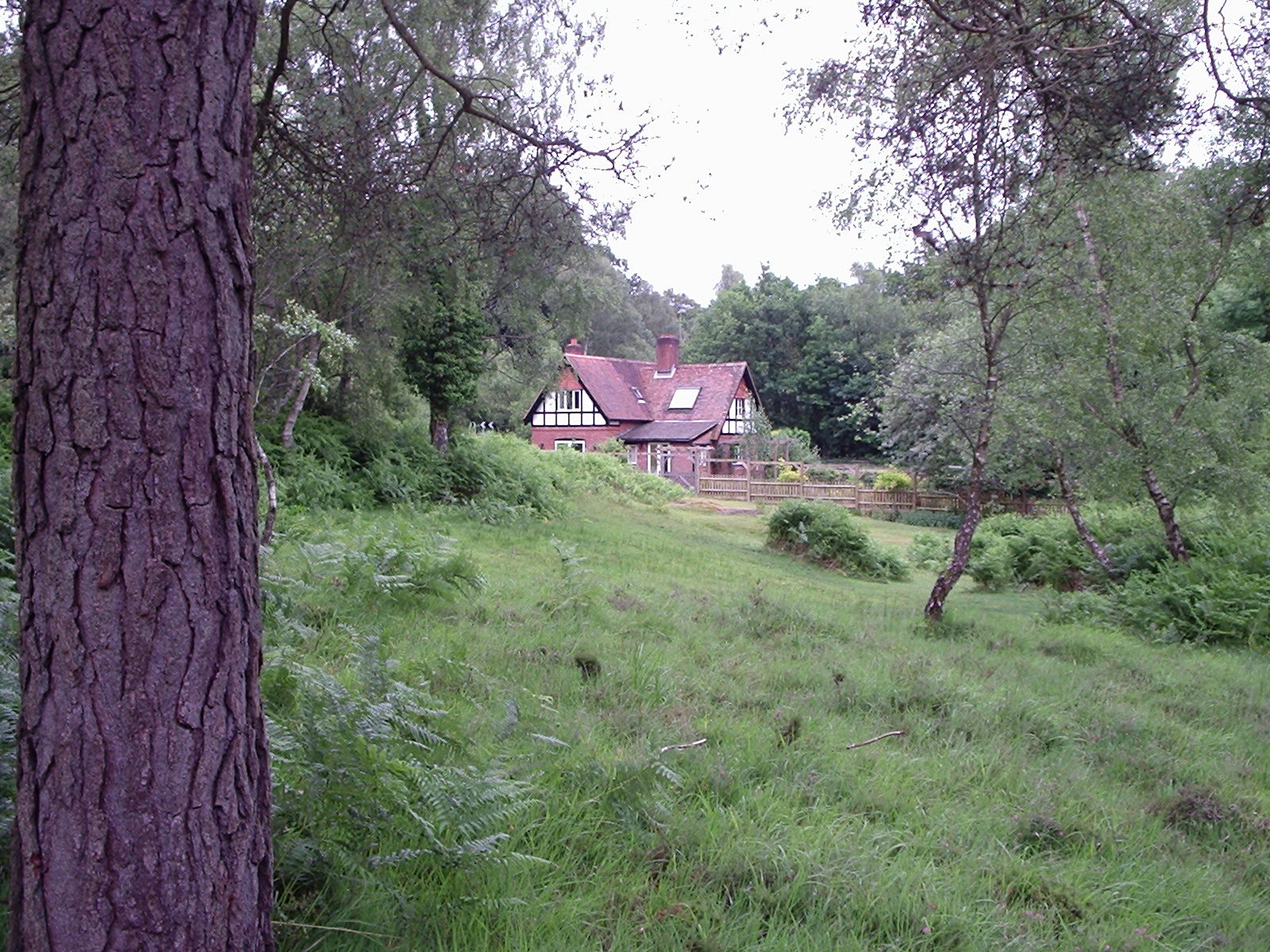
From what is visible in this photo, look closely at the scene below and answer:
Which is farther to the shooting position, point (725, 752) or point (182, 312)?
point (725, 752)

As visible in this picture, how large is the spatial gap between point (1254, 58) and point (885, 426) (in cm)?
3093

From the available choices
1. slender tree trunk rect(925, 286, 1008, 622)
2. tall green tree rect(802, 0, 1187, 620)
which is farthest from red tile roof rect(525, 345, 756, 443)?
tall green tree rect(802, 0, 1187, 620)

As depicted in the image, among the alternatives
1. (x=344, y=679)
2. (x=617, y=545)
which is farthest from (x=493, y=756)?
(x=617, y=545)

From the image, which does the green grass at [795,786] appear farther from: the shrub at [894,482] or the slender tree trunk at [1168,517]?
the shrub at [894,482]

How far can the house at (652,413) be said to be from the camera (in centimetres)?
5075

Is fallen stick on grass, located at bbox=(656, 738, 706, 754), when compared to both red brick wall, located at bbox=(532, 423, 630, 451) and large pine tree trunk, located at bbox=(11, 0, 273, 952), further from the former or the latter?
red brick wall, located at bbox=(532, 423, 630, 451)

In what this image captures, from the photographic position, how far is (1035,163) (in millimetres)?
7285

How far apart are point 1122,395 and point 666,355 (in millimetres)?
43602

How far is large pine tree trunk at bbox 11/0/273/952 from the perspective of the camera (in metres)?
2.21

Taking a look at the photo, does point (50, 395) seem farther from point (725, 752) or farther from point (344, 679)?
point (725, 752)

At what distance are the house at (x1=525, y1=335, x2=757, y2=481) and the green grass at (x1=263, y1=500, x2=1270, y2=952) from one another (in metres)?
41.5

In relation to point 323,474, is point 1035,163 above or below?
above

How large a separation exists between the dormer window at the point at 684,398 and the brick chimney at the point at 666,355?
236 centimetres

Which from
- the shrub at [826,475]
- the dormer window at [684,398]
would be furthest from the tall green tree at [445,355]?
the dormer window at [684,398]
